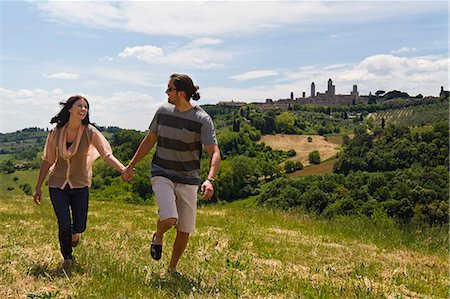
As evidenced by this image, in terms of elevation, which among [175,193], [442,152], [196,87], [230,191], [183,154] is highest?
[196,87]

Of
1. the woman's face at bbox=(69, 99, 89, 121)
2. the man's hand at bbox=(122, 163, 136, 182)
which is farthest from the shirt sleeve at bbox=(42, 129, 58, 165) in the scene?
the man's hand at bbox=(122, 163, 136, 182)

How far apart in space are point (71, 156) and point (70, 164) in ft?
0.33

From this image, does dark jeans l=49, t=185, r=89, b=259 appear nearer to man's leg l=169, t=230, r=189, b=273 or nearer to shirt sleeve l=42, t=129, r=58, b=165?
shirt sleeve l=42, t=129, r=58, b=165

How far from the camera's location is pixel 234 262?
601 cm

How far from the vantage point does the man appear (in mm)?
4992

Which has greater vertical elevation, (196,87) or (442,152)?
(196,87)

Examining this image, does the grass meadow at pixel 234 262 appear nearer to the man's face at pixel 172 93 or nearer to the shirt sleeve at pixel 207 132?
the shirt sleeve at pixel 207 132

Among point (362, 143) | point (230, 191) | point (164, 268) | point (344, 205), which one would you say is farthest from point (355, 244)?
point (362, 143)

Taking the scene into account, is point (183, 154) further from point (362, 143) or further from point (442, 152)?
point (362, 143)

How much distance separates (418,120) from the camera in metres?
134

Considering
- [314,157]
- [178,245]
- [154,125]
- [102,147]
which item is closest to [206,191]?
[178,245]

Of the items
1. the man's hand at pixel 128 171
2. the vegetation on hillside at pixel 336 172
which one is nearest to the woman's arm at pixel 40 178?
the man's hand at pixel 128 171

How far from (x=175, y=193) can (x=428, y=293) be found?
330cm

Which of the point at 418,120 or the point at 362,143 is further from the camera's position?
the point at 418,120
